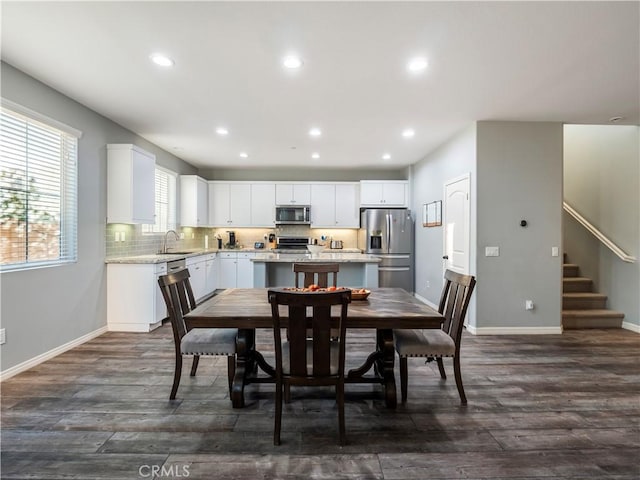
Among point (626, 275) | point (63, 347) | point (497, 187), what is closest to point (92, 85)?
point (63, 347)

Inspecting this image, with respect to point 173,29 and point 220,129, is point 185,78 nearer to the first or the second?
point 173,29

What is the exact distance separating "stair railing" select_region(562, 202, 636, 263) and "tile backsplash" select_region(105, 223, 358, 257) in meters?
3.92

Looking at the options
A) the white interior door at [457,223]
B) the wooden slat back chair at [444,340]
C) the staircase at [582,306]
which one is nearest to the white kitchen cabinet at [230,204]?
the white interior door at [457,223]

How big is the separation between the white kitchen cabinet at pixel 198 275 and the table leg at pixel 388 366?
3.73 meters

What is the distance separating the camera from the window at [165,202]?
5.58 metres

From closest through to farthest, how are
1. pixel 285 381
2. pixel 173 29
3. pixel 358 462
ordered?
pixel 358 462 < pixel 285 381 < pixel 173 29

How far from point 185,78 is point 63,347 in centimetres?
293

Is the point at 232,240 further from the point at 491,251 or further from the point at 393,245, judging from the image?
the point at 491,251

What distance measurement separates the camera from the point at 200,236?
731 centimetres

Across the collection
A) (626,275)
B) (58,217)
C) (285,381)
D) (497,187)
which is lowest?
(285,381)

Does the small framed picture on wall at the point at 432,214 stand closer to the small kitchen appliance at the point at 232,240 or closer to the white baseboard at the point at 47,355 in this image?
the small kitchen appliance at the point at 232,240

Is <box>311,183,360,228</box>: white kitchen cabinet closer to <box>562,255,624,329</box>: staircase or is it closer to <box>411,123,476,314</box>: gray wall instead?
<box>411,123,476,314</box>: gray wall

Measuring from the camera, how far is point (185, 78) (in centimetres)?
301

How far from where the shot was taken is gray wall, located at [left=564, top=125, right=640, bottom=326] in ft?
14.3
